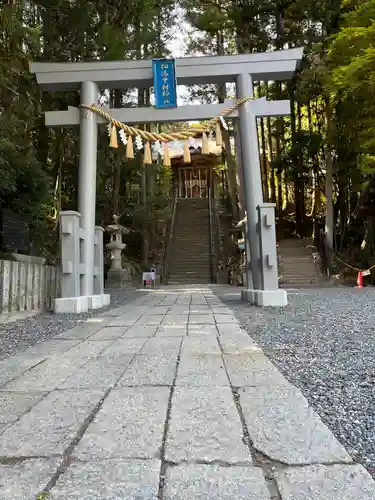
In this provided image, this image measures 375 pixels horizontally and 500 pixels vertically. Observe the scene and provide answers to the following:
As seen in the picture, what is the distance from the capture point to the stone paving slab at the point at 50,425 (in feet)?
4.50

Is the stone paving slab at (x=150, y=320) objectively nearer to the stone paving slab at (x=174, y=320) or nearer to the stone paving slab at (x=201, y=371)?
the stone paving slab at (x=174, y=320)

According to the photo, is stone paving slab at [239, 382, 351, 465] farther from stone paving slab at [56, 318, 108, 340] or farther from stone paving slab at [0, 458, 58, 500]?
stone paving slab at [56, 318, 108, 340]

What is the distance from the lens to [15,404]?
186cm

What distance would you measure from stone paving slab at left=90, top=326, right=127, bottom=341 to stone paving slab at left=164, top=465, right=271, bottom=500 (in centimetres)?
245

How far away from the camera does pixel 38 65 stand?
21.5 ft

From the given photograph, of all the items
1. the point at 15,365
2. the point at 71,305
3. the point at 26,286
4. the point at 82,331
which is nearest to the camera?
the point at 15,365

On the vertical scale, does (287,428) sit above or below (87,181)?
below

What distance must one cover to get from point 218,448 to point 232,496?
275mm

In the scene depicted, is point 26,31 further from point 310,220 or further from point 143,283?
point 310,220

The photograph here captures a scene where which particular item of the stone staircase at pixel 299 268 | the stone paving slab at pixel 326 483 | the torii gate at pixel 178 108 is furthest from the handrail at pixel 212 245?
the stone paving slab at pixel 326 483

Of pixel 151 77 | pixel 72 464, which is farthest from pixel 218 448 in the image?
pixel 151 77

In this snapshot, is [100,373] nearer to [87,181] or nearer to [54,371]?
[54,371]

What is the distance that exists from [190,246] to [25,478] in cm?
1677

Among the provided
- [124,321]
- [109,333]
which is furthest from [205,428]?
[124,321]
